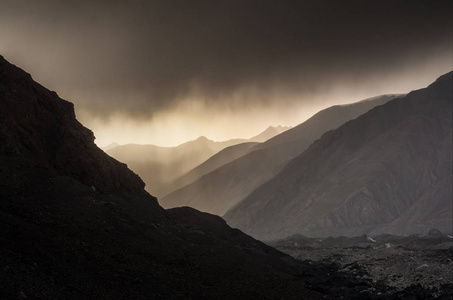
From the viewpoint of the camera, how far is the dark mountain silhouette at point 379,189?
6083 inches

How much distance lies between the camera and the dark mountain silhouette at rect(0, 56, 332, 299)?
70.8 feet

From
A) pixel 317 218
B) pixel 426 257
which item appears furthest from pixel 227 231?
pixel 317 218

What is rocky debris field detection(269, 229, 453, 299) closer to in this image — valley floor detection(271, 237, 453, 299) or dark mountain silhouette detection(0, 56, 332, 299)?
valley floor detection(271, 237, 453, 299)

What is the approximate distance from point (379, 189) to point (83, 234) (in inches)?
6086

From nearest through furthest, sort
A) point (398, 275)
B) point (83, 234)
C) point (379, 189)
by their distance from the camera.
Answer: point (83, 234) → point (398, 275) → point (379, 189)

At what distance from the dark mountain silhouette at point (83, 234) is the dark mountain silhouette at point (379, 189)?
4411 inches

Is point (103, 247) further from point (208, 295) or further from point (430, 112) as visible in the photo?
point (430, 112)

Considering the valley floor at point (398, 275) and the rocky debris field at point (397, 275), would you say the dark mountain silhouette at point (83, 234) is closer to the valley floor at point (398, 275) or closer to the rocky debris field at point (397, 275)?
the rocky debris field at point (397, 275)

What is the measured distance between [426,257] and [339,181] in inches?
4697

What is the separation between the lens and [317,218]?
163250 mm

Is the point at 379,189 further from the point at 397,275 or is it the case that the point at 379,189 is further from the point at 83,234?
the point at 83,234

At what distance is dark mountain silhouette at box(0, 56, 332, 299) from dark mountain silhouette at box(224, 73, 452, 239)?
11205 centimetres

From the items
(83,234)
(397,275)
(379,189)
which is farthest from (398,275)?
(379,189)

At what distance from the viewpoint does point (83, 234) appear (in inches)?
1143
